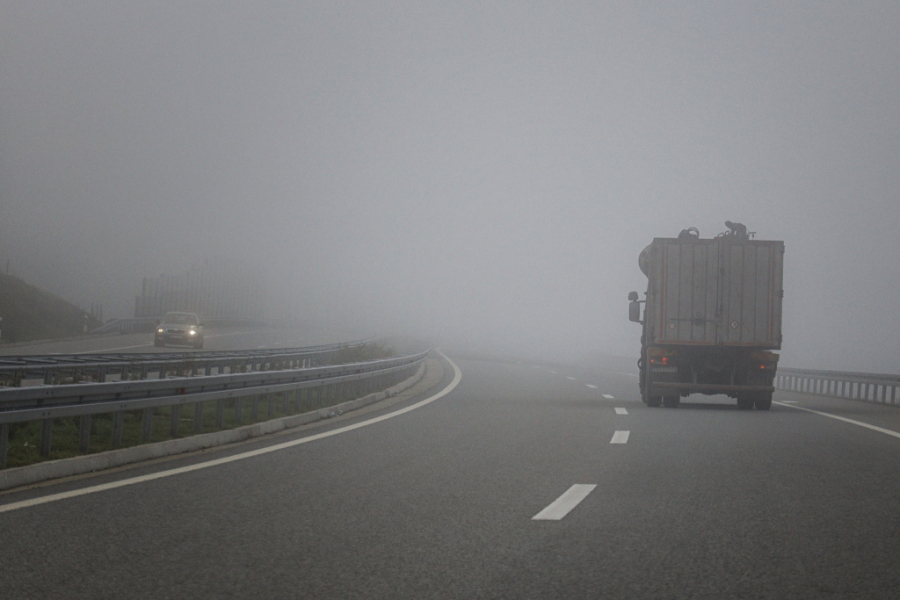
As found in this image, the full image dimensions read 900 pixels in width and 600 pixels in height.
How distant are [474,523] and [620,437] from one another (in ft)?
23.3

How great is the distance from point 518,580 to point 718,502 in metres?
3.35

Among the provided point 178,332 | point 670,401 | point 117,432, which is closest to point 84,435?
point 117,432

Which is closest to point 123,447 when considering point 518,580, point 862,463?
point 518,580

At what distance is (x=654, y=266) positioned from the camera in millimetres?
20391

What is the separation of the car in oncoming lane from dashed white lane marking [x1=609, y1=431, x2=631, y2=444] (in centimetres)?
3417

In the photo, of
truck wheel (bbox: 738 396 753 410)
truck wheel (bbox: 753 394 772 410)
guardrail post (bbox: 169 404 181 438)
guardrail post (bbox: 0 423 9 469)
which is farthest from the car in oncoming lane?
guardrail post (bbox: 0 423 9 469)

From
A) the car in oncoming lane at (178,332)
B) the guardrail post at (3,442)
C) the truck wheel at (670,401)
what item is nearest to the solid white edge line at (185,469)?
the guardrail post at (3,442)

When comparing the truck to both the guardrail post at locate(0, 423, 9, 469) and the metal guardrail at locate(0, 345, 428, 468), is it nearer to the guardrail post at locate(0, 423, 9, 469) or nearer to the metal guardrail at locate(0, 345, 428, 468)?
the metal guardrail at locate(0, 345, 428, 468)

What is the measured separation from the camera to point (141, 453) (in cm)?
1066

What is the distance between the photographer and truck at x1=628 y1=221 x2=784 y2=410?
19891 mm

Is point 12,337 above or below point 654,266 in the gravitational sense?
below

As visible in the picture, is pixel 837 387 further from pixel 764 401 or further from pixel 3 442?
pixel 3 442

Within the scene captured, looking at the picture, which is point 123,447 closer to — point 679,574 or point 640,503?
point 640,503

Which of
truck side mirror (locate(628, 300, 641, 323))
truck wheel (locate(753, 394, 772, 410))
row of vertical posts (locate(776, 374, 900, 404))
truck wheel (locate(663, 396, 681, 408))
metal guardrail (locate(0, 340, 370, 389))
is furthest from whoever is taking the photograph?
row of vertical posts (locate(776, 374, 900, 404))
